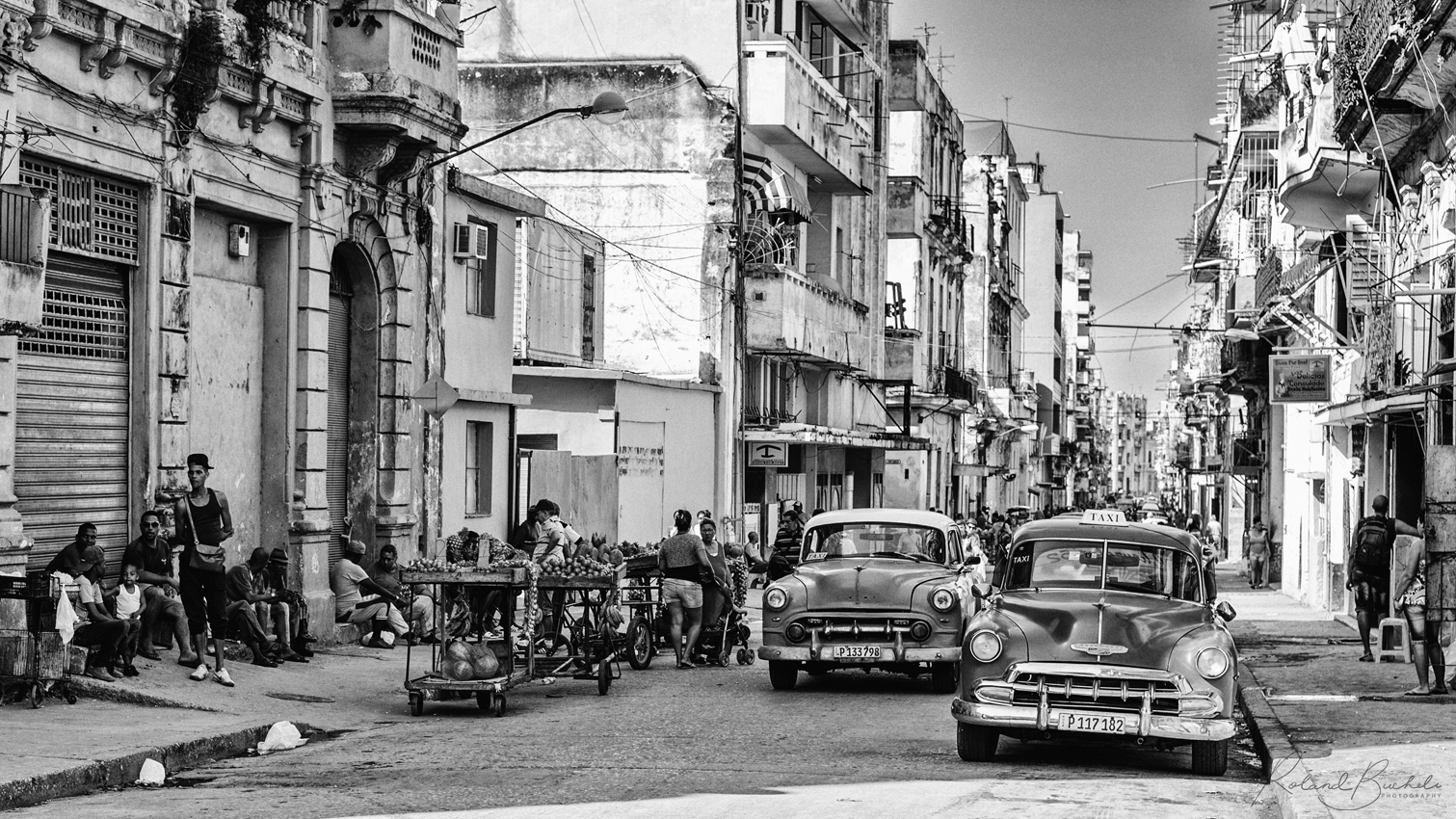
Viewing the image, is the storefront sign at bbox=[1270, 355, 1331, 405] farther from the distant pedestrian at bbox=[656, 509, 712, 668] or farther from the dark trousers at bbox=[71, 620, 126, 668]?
the dark trousers at bbox=[71, 620, 126, 668]

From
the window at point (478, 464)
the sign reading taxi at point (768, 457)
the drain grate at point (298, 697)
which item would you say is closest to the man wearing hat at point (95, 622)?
the drain grate at point (298, 697)

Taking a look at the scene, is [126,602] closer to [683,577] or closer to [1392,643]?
[683,577]

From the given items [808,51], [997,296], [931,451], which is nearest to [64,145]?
[808,51]

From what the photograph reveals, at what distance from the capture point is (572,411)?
2989 cm

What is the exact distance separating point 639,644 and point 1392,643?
9.12 metres

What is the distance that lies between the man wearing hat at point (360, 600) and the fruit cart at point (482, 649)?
4516 mm

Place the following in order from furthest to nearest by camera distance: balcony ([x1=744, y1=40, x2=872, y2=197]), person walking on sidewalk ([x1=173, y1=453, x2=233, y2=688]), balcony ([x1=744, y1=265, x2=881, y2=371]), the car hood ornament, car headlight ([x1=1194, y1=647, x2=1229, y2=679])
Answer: balcony ([x1=744, y1=265, x2=881, y2=371]), balcony ([x1=744, y1=40, x2=872, y2=197]), person walking on sidewalk ([x1=173, y1=453, x2=233, y2=688]), the car hood ornament, car headlight ([x1=1194, y1=647, x2=1229, y2=679])

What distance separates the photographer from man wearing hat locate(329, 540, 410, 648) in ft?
64.7

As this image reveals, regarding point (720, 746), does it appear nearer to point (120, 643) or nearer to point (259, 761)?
point (259, 761)

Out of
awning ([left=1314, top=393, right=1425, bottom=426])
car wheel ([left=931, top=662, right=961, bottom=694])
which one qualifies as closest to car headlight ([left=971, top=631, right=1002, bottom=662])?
car wheel ([left=931, top=662, right=961, bottom=694])

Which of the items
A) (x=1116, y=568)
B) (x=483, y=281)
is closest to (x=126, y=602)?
(x=1116, y=568)

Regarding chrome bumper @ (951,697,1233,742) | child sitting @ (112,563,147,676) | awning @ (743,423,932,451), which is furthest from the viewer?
awning @ (743,423,932,451)

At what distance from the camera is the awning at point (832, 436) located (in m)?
38.0

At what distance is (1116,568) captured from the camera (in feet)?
43.0
